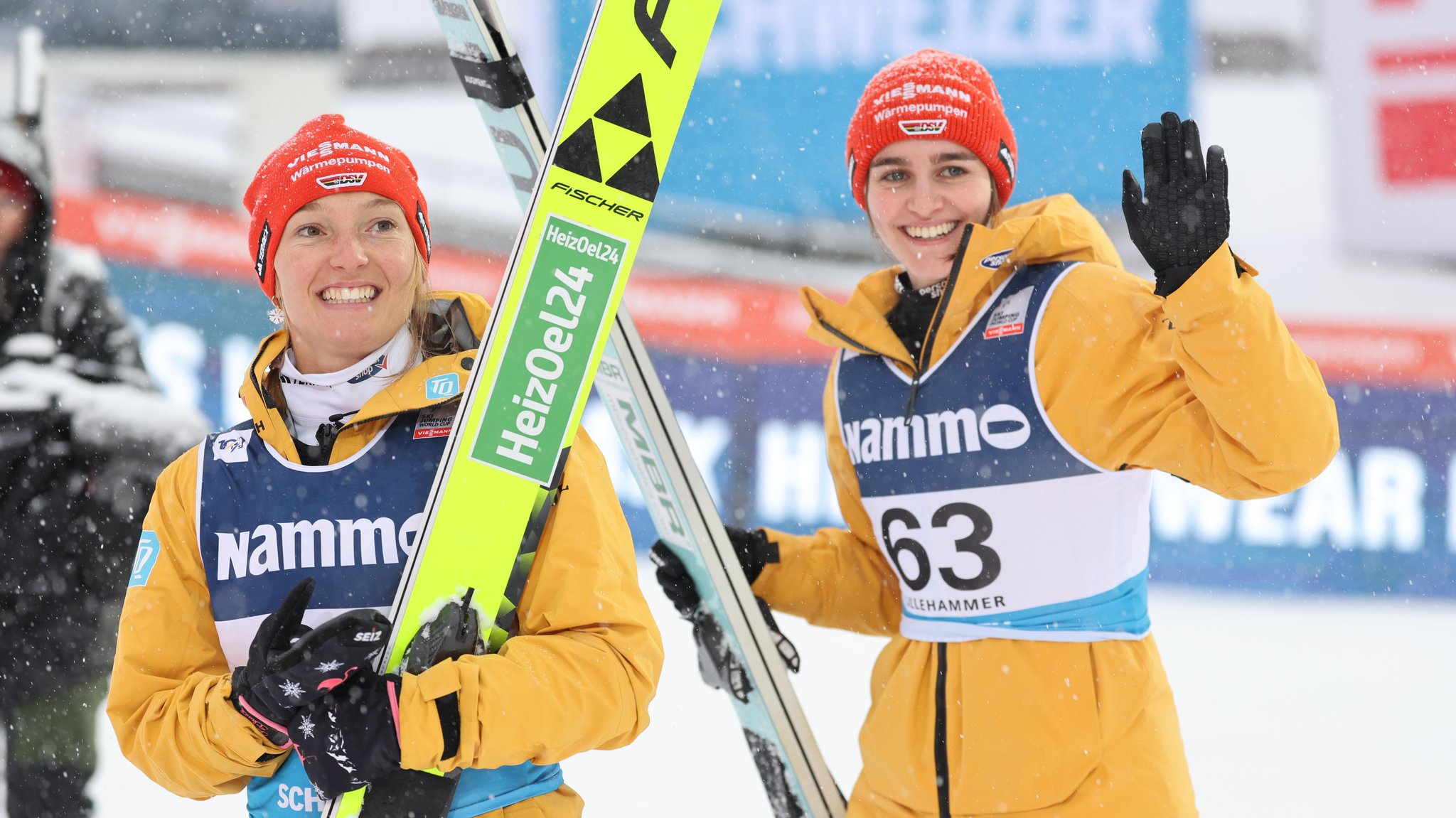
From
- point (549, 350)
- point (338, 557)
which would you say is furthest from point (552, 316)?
point (338, 557)

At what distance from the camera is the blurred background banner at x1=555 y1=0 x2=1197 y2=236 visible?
653 cm

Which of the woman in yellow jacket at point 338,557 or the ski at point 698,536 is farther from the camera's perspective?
the ski at point 698,536

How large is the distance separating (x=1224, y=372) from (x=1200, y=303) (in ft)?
0.34

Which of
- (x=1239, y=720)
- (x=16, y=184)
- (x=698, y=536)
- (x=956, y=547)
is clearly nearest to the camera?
(x=956, y=547)

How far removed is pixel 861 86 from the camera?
6.83 m

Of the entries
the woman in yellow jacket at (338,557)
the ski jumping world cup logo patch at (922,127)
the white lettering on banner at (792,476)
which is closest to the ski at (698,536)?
the woman in yellow jacket at (338,557)

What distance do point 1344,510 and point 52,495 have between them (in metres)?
5.79

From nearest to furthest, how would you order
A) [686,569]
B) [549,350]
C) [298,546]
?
[298,546], [549,350], [686,569]

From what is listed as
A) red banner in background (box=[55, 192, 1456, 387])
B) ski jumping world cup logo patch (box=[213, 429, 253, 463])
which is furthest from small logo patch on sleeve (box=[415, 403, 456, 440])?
red banner in background (box=[55, 192, 1456, 387])

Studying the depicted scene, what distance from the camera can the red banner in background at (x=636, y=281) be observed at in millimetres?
6797

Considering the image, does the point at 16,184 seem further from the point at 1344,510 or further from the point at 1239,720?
the point at 1344,510

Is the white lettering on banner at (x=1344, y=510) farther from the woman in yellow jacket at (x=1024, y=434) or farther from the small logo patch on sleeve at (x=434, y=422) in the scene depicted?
the small logo patch on sleeve at (x=434, y=422)

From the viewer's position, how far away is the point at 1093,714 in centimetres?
202

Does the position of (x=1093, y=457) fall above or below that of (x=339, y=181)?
below
